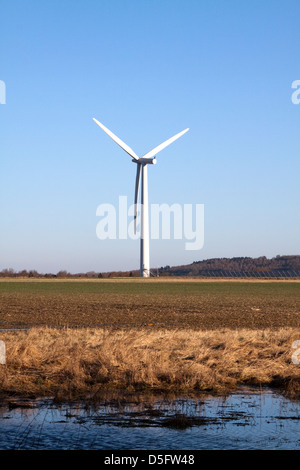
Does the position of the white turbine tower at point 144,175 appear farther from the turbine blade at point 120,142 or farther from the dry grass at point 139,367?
the dry grass at point 139,367

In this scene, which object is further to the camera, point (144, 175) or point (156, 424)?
point (144, 175)

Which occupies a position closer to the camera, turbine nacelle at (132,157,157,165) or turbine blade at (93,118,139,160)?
turbine blade at (93,118,139,160)

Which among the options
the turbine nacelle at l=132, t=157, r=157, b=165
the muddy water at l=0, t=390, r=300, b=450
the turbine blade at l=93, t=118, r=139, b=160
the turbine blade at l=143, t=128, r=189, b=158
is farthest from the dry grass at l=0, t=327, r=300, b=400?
the turbine nacelle at l=132, t=157, r=157, b=165

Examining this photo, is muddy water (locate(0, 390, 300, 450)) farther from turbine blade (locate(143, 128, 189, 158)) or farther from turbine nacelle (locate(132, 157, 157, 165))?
turbine nacelle (locate(132, 157, 157, 165))

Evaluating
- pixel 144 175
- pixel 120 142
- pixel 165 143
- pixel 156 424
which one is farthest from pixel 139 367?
pixel 144 175

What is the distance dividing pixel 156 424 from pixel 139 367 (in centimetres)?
520

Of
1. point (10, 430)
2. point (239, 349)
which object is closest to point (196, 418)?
point (10, 430)

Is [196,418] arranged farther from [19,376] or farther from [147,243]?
[147,243]

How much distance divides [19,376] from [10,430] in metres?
5.21

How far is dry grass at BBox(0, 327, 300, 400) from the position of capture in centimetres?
1697

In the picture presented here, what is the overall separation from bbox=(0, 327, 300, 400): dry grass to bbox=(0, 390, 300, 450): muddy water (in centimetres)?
130

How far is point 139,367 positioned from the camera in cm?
1809

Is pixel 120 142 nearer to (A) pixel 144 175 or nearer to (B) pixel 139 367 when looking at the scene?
(A) pixel 144 175
